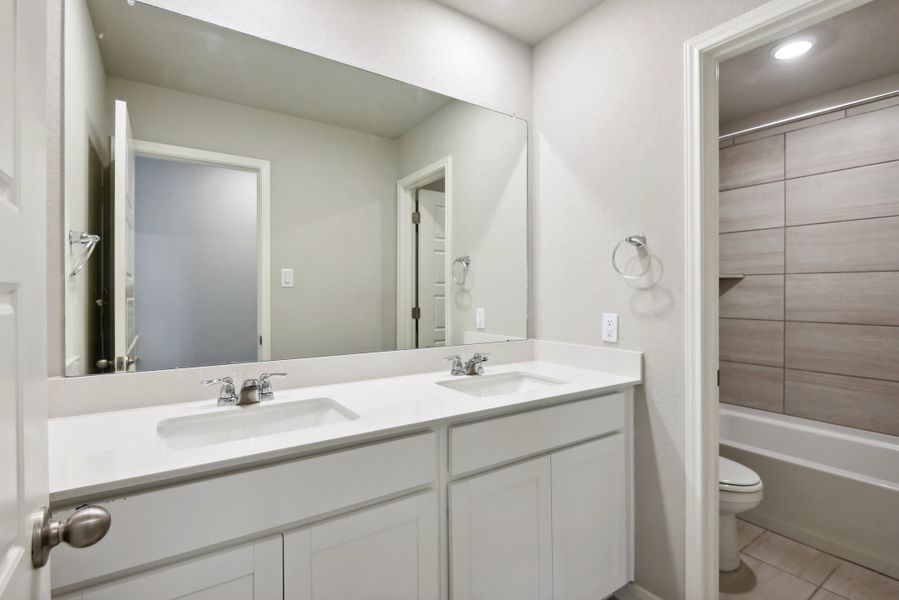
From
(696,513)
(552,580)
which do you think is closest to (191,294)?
(552,580)

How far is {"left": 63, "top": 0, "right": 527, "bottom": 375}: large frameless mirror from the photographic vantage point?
4.08 feet

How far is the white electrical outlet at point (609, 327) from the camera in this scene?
5.79ft

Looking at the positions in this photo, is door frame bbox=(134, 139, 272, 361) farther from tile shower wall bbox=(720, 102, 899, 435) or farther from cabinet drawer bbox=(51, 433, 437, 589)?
tile shower wall bbox=(720, 102, 899, 435)

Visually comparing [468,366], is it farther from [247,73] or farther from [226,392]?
[247,73]

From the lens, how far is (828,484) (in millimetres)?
2086

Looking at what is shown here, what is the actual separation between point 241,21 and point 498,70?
1109 mm

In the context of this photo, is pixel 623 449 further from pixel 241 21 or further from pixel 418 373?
pixel 241 21

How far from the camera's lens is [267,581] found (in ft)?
3.05

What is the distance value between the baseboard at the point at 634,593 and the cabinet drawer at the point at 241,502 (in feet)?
3.62

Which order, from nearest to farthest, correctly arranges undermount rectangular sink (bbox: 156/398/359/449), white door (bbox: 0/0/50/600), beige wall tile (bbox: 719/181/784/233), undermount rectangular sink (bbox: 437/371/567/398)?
white door (bbox: 0/0/50/600)
undermount rectangular sink (bbox: 156/398/359/449)
undermount rectangular sink (bbox: 437/371/567/398)
beige wall tile (bbox: 719/181/784/233)

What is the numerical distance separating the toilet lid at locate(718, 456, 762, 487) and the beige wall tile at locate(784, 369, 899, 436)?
865mm

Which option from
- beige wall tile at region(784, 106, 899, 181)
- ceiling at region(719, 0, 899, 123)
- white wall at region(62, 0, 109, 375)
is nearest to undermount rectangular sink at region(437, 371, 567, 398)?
white wall at region(62, 0, 109, 375)

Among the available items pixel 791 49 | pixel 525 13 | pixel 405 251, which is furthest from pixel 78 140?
pixel 791 49

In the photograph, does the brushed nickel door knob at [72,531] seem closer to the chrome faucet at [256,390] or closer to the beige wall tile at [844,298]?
the chrome faucet at [256,390]
